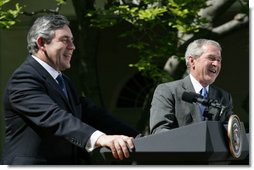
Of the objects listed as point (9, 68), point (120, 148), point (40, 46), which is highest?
point (40, 46)

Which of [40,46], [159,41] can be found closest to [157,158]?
[40,46]

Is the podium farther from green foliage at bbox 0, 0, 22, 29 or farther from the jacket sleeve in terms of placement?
green foliage at bbox 0, 0, 22, 29


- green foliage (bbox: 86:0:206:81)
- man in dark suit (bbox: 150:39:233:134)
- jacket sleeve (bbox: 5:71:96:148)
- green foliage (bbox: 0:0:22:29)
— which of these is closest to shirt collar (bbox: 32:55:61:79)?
jacket sleeve (bbox: 5:71:96:148)

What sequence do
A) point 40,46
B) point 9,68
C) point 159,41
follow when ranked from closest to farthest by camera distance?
point 40,46
point 159,41
point 9,68

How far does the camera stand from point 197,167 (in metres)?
2.97

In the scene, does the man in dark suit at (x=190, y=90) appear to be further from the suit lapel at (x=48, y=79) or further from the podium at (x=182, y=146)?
the podium at (x=182, y=146)

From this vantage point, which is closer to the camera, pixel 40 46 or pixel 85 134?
pixel 85 134

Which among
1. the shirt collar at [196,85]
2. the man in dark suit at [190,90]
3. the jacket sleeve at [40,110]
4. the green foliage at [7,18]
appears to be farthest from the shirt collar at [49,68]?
the green foliage at [7,18]

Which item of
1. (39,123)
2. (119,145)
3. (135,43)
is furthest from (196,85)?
(135,43)

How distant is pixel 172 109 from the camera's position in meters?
4.73

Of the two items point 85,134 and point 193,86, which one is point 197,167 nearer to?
point 85,134

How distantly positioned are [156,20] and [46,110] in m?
7.45

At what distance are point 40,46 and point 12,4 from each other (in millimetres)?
10469

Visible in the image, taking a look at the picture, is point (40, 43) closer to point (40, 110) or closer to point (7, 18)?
point (40, 110)
